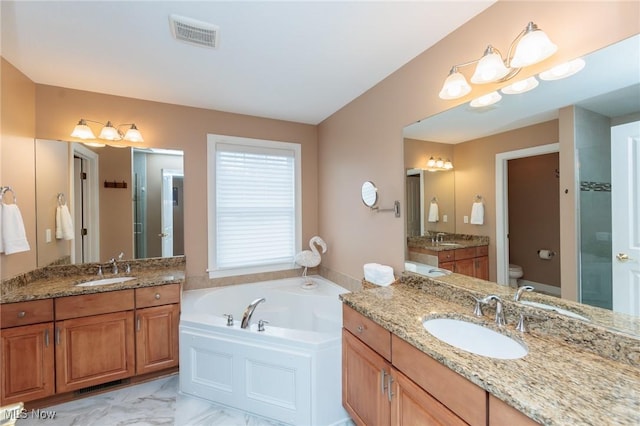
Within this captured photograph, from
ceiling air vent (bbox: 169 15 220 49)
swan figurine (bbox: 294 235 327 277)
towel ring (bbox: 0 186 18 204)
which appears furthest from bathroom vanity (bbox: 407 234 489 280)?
towel ring (bbox: 0 186 18 204)

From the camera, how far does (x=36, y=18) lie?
1.56 meters

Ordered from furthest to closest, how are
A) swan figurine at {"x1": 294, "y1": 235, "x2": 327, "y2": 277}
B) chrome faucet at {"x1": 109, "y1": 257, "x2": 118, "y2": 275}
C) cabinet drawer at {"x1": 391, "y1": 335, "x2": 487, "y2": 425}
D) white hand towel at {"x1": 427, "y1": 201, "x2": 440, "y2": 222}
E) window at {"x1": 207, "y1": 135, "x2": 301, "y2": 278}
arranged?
swan figurine at {"x1": 294, "y1": 235, "x2": 327, "y2": 277} → window at {"x1": 207, "y1": 135, "x2": 301, "y2": 278} → chrome faucet at {"x1": 109, "y1": 257, "x2": 118, "y2": 275} → white hand towel at {"x1": 427, "y1": 201, "x2": 440, "y2": 222} → cabinet drawer at {"x1": 391, "y1": 335, "x2": 487, "y2": 425}

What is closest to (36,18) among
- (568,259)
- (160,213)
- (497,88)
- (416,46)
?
(160,213)

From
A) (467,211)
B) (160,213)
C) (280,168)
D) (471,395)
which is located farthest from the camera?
(280,168)

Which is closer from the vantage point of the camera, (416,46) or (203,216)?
(416,46)

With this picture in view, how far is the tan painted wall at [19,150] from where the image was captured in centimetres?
195

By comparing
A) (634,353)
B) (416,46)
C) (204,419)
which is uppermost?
(416,46)

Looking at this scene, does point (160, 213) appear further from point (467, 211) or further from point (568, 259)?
point (568, 259)

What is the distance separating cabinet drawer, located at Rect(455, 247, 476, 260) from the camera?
67.1 inches

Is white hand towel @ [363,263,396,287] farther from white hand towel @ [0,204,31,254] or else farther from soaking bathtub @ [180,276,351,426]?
white hand towel @ [0,204,31,254]

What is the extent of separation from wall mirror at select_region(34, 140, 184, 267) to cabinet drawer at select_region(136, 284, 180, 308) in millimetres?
635

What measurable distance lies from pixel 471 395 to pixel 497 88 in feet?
4.83

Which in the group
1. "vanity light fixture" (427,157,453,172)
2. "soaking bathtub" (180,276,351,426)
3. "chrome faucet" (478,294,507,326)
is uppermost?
"vanity light fixture" (427,157,453,172)

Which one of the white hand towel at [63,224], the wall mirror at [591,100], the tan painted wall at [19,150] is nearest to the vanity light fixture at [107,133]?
the tan painted wall at [19,150]
